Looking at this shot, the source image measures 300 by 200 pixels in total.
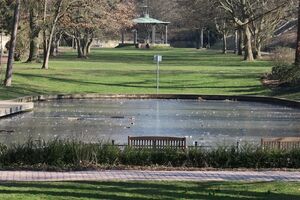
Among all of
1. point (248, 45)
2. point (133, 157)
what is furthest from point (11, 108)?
point (248, 45)

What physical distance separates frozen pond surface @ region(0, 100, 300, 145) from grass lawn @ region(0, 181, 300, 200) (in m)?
8.55

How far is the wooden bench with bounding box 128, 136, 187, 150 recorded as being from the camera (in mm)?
15695

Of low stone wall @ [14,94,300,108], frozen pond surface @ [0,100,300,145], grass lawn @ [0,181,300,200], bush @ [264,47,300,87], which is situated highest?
grass lawn @ [0,181,300,200]

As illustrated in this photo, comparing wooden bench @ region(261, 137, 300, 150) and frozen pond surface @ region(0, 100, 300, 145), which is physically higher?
wooden bench @ region(261, 137, 300, 150)

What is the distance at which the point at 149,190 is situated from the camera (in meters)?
11.2

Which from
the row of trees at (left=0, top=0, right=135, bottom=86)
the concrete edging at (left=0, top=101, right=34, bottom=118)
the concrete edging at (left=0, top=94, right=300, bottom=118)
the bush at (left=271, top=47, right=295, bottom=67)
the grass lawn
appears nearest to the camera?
the grass lawn

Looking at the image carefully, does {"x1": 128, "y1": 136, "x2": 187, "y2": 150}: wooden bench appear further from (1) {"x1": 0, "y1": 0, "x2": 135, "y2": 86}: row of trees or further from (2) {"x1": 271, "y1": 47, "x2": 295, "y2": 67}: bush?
(1) {"x1": 0, "y1": 0, "x2": 135, "y2": 86}: row of trees

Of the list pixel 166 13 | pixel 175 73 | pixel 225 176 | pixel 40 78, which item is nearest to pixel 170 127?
pixel 225 176

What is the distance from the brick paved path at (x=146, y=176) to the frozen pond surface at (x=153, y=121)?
21.7 ft

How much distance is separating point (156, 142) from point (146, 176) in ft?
10.1

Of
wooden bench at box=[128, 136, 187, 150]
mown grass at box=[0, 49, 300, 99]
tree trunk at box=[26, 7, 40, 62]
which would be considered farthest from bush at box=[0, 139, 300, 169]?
tree trunk at box=[26, 7, 40, 62]

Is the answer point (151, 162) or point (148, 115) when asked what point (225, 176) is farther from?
point (148, 115)

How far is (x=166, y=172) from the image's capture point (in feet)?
46.1

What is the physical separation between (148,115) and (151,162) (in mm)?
16474
